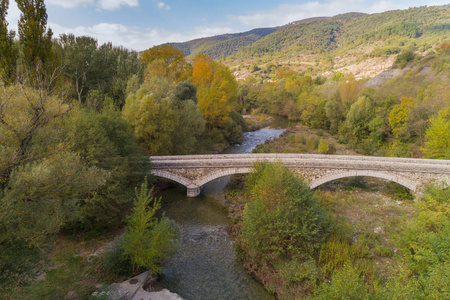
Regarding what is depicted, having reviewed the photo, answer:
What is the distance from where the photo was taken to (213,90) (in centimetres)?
3644

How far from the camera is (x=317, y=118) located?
165ft

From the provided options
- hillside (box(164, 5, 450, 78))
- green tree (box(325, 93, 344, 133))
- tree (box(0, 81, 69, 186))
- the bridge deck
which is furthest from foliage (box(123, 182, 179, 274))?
hillside (box(164, 5, 450, 78))

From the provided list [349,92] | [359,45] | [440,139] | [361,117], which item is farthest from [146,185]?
[359,45]

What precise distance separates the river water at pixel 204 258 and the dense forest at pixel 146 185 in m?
0.95

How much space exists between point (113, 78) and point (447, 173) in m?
37.6

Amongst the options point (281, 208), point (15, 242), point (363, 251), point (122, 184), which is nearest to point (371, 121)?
point (363, 251)

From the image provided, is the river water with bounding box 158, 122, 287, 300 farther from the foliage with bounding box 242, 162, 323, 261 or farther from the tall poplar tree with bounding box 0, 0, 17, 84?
the tall poplar tree with bounding box 0, 0, 17, 84

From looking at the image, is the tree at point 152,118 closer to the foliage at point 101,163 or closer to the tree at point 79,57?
the foliage at point 101,163

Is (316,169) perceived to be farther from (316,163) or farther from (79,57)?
(79,57)

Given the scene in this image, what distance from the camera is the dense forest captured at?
26.0 feet

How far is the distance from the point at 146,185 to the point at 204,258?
6.68m

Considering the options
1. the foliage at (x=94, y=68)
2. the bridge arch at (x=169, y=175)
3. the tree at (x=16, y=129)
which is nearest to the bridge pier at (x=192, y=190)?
the bridge arch at (x=169, y=175)

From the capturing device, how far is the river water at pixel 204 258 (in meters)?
12.4

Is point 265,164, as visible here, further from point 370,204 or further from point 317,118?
point 317,118
